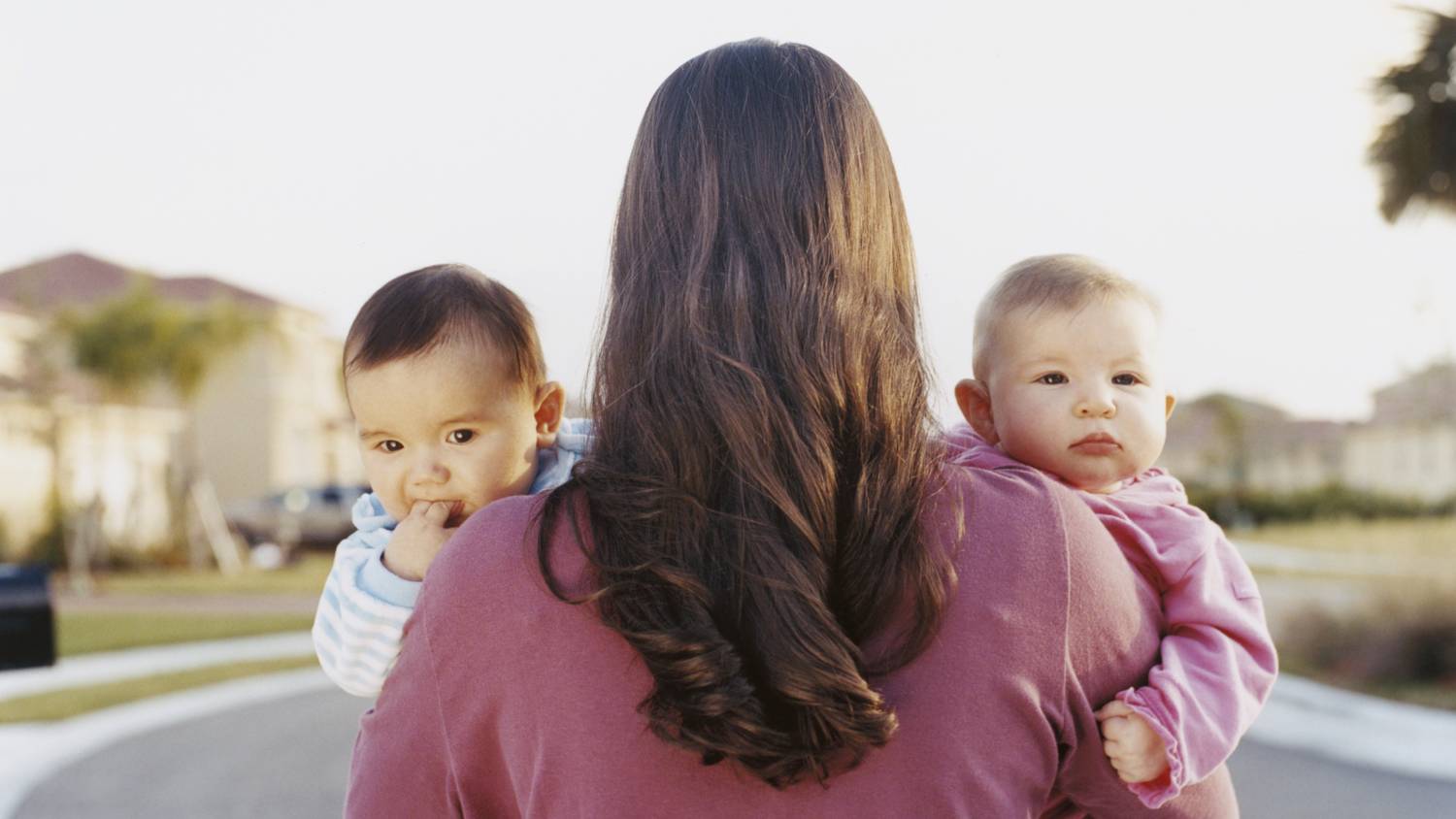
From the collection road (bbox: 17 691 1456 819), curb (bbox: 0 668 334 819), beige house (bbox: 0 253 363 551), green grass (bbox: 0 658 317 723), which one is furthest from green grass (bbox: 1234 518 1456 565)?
A: beige house (bbox: 0 253 363 551)

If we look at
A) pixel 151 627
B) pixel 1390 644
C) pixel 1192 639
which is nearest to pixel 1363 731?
pixel 1390 644

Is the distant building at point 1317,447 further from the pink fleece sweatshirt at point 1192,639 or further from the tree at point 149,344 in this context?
the pink fleece sweatshirt at point 1192,639

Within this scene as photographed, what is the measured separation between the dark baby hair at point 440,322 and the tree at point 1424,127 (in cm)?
1355

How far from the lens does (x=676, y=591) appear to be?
1.27 m

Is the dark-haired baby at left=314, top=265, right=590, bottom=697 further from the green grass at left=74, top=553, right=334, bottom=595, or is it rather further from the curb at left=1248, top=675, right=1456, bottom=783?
the green grass at left=74, top=553, right=334, bottom=595

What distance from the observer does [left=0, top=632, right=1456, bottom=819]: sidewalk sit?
8156 mm

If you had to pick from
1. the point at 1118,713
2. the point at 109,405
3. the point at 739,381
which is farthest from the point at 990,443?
the point at 109,405

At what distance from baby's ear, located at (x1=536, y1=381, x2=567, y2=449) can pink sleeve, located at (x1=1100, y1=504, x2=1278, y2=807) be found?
32.0 inches

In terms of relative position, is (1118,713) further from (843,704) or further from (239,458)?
(239,458)

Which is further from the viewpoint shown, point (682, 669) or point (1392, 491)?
point (1392, 491)

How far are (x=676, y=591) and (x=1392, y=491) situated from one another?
34701mm

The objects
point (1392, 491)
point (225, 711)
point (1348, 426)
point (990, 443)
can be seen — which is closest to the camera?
point (990, 443)

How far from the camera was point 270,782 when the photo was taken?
777 cm

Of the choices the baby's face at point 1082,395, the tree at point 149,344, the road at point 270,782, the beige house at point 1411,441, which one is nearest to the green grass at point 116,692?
the road at point 270,782
